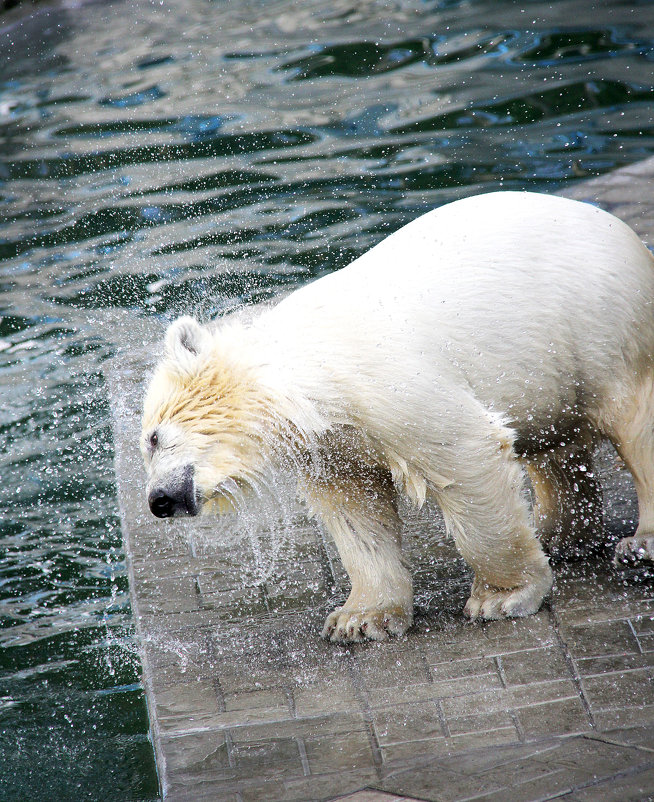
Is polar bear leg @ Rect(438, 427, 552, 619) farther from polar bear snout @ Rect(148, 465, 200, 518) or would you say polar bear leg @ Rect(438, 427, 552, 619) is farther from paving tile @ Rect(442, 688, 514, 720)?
polar bear snout @ Rect(148, 465, 200, 518)

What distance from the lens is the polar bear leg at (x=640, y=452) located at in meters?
4.29

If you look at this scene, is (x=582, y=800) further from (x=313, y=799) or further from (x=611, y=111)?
(x=611, y=111)

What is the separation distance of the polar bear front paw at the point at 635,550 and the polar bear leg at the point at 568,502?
0.29 meters

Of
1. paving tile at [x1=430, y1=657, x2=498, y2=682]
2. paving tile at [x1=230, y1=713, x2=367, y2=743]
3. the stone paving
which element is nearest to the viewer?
the stone paving

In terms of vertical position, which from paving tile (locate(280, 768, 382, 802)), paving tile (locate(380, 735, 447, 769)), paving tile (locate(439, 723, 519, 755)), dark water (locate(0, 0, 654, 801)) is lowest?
dark water (locate(0, 0, 654, 801))

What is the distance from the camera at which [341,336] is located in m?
3.92

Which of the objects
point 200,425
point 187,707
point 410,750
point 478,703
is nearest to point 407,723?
point 410,750

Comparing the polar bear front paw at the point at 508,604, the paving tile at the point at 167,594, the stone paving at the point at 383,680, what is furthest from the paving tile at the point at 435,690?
the paving tile at the point at 167,594

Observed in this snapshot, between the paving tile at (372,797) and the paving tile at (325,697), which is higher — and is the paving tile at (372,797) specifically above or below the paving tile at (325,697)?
above

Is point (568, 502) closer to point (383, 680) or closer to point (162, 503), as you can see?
point (383, 680)

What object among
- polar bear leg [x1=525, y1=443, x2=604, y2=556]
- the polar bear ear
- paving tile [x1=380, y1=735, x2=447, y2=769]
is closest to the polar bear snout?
the polar bear ear

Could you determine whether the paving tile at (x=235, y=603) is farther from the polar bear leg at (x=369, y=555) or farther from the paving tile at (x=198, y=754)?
the paving tile at (x=198, y=754)

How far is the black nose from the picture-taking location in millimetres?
3635

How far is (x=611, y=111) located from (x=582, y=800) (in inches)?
353
